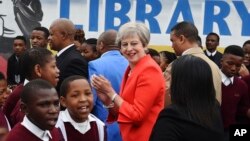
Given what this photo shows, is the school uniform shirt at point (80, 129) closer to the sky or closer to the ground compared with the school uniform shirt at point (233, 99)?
closer to the sky

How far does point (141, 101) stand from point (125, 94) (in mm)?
204

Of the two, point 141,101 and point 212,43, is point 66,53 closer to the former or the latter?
point 141,101

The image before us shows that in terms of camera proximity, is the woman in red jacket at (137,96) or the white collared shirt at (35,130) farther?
the woman in red jacket at (137,96)

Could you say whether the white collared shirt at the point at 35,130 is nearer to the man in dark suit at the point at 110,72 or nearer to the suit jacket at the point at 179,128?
the suit jacket at the point at 179,128

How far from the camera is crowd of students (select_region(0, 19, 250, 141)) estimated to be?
3340 mm

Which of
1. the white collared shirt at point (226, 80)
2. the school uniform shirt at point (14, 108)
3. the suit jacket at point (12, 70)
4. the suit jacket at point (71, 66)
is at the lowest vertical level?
the suit jacket at point (12, 70)

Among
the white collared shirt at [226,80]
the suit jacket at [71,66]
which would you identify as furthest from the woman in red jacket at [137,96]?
the white collared shirt at [226,80]

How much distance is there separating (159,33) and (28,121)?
7299 mm

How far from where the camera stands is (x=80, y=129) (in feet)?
14.3

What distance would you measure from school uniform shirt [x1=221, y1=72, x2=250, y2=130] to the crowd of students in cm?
1

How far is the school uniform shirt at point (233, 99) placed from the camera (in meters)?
6.64

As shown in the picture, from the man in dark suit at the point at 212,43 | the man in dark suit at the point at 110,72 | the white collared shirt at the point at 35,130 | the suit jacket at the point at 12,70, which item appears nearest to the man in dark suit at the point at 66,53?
the man in dark suit at the point at 110,72

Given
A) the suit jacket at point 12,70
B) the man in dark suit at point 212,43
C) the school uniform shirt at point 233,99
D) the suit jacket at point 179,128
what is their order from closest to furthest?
the suit jacket at point 179,128 < the school uniform shirt at point 233,99 < the suit jacket at point 12,70 < the man in dark suit at point 212,43

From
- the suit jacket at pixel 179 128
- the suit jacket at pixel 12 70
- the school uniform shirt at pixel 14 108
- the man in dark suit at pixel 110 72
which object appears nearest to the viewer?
the suit jacket at pixel 179 128
